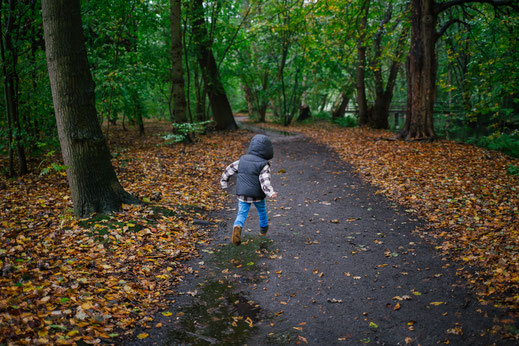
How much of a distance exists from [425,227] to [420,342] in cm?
318

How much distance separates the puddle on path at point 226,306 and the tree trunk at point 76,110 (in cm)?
242

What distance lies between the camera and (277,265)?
5.06 m

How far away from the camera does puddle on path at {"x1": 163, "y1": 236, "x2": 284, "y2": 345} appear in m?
3.48

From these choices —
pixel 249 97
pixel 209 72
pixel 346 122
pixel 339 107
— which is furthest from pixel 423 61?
pixel 249 97

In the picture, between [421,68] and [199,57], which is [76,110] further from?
[199,57]

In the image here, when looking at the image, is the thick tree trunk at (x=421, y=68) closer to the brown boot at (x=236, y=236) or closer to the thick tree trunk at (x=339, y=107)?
the brown boot at (x=236, y=236)

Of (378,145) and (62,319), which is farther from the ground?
(378,145)

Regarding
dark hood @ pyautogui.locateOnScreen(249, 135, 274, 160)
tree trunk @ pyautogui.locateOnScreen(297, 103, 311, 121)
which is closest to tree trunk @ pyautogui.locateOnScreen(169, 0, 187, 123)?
dark hood @ pyautogui.locateOnScreen(249, 135, 274, 160)

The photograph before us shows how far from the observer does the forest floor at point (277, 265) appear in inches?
135

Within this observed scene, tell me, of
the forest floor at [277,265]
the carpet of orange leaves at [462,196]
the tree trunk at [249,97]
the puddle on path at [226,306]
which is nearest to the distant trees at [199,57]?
the carpet of orange leaves at [462,196]

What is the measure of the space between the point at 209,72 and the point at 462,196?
12.7m

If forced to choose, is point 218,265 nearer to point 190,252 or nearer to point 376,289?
point 190,252

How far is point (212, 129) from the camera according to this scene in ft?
60.3

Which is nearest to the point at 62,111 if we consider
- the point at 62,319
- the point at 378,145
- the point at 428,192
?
the point at 62,319
